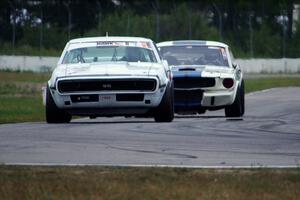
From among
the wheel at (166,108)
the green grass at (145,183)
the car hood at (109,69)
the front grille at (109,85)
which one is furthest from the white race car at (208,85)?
the green grass at (145,183)

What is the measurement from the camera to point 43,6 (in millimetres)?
83188

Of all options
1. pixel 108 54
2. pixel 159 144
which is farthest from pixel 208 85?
pixel 159 144

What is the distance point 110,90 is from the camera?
658 inches

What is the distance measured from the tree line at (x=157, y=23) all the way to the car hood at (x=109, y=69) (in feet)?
146

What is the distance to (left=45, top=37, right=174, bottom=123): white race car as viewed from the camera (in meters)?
16.7

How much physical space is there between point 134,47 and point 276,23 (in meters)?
62.9

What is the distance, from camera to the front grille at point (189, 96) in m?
19.6

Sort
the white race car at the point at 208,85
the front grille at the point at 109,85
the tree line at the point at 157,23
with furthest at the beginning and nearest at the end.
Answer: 1. the tree line at the point at 157,23
2. the white race car at the point at 208,85
3. the front grille at the point at 109,85

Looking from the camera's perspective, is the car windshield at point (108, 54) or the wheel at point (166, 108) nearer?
the wheel at point (166, 108)

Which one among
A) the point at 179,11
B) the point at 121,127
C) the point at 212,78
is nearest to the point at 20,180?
the point at 121,127

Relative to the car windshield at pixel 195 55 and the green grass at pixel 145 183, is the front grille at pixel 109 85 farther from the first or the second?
the green grass at pixel 145 183

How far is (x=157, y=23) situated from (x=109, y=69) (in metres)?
45.8

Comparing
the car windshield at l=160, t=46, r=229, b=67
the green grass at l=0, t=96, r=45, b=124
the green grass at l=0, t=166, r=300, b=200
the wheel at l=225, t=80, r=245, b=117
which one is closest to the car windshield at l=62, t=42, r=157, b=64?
the wheel at l=225, t=80, r=245, b=117

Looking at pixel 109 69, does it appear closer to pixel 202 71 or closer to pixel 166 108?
pixel 166 108
